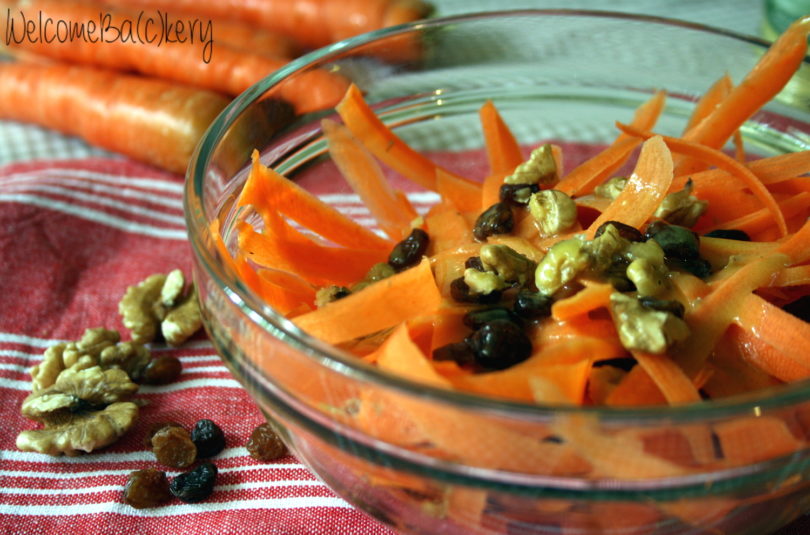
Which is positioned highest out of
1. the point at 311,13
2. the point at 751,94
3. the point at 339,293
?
the point at 751,94

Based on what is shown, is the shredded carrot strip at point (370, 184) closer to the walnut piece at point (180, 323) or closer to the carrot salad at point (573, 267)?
the carrot salad at point (573, 267)

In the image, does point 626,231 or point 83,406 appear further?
point 83,406

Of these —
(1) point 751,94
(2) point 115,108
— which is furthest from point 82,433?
(2) point 115,108

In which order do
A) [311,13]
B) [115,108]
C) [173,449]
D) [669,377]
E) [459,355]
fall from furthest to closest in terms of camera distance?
[311,13] < [115,108] < [173,449] < [459,355] < [669,377]

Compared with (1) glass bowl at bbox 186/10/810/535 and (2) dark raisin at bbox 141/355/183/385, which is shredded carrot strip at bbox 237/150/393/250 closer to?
(1) glass bowl at bbox 186/10/810/535

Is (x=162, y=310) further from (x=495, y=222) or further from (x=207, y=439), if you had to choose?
(x=495, y=222)

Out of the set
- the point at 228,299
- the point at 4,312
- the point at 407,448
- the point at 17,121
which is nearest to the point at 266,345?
the point at 228,299

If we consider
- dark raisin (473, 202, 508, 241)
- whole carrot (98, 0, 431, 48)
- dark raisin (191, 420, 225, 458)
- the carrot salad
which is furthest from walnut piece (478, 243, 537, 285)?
whole carrot (98, 0, 431, 48)

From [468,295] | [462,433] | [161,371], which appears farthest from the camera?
[161,371]
